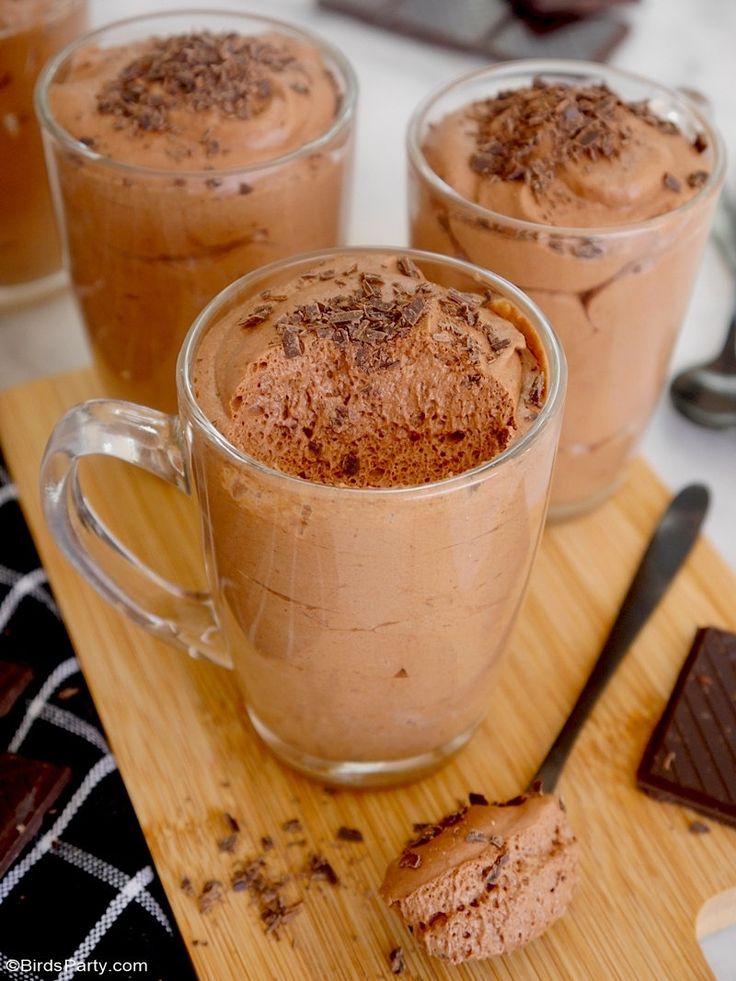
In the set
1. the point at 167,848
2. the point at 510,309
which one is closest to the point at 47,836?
the point at 167,848

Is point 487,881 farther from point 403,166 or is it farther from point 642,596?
point 403,166

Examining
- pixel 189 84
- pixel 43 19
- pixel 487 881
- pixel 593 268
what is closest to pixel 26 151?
pixel 43 19

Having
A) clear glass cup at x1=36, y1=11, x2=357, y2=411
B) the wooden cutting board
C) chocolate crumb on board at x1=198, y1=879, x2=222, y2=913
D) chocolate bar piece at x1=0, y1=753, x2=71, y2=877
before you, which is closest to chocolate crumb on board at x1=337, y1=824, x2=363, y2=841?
the wooden cutting board

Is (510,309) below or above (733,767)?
above

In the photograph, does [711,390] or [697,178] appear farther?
[711,390]

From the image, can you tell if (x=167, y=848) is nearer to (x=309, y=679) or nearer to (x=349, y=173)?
(x=309, y=679)

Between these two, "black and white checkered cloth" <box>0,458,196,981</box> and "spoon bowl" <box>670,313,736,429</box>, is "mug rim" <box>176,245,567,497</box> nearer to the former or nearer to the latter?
"black and white checkered cloth" <box>0,458,196,981</box>
